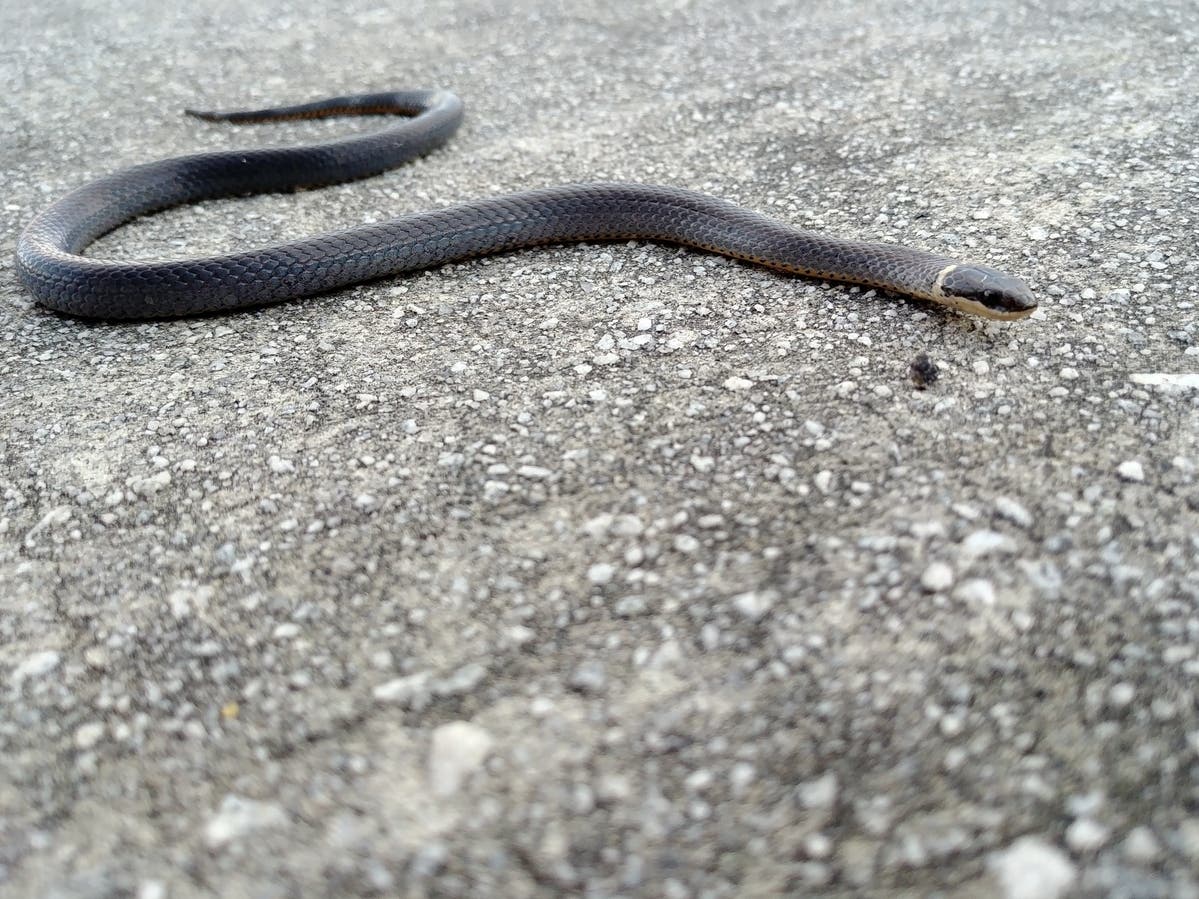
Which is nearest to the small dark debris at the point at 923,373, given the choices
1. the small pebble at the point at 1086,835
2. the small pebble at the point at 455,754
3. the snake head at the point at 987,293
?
the snake head at the point at 987,293

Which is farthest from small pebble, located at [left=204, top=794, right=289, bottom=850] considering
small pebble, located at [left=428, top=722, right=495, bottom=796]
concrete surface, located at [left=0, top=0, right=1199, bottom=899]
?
small pebble, located at [left=428, top=722, right=495, bottom=796]

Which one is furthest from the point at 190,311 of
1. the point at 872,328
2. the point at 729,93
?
the point at 729,93

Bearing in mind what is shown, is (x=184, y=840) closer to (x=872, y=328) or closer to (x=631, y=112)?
(x=872, y=328)

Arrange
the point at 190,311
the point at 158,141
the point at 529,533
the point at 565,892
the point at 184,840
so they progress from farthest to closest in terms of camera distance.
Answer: the point at 158,141 → the point at 190,311 → the point at 529,533 → the point at 184,840 → the point at 565,892

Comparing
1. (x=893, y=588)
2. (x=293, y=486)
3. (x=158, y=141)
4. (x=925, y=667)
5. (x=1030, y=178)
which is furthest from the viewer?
(x=158, y=141)

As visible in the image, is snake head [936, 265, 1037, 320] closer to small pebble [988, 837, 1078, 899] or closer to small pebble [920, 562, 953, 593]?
small pebble [920, 562, 953, 593]

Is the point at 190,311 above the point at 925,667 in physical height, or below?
above

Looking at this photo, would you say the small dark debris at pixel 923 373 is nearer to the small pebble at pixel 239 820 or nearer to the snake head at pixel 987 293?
the snake head at pixel 987 293
